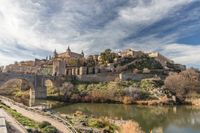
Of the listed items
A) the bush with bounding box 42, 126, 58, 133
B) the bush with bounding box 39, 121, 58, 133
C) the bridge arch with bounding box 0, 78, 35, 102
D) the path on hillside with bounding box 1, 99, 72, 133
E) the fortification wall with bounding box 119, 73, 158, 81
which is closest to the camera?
the bush with bounding box 42, 126, 58, 133

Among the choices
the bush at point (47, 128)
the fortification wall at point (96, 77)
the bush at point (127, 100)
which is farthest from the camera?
the fortification wall at point (96, 77)

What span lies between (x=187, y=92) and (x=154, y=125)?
38.5 metres

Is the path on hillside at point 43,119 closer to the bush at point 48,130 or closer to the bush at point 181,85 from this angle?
the bush at point 48,130

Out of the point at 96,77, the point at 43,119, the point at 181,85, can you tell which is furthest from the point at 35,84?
the point at 43,119

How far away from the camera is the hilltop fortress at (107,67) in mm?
81812

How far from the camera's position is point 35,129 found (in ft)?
75.0

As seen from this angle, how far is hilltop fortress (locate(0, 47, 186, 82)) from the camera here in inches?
3221

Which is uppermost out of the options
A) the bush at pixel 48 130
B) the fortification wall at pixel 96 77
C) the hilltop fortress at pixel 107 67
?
the hilltop fortress at pixel 107 67

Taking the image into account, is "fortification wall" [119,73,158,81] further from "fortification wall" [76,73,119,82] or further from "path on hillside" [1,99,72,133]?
"path on hillside" [1,99,72,133]

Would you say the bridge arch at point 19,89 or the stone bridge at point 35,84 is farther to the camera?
the bridge arch at point 19,89

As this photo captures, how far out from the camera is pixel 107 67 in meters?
92.4

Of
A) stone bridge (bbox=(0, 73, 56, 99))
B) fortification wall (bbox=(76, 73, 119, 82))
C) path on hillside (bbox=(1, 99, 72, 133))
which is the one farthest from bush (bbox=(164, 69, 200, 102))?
path on hillside (bbox=(1, 99, 72, 133))

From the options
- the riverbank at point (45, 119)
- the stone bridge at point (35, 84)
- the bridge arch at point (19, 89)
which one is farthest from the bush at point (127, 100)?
the riverbank at point (45, 119)

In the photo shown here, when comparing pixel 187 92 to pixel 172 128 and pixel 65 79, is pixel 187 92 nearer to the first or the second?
pixel 65 79
